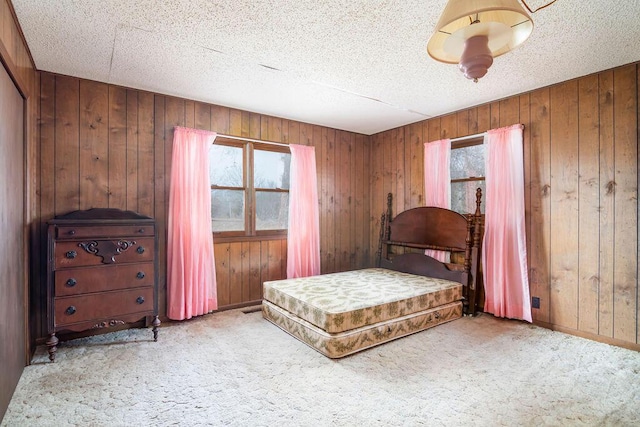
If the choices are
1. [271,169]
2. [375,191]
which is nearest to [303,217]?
[271,169]

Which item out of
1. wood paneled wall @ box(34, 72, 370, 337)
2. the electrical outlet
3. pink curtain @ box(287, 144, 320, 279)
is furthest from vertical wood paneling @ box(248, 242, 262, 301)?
the electrical outlet

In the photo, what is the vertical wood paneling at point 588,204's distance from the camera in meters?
2.92

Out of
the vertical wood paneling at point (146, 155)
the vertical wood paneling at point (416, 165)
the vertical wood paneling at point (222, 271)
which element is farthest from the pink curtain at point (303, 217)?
the vertical wood paneling at point (146, 155)

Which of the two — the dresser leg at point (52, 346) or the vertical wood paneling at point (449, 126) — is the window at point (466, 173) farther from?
the dresser leg at point (52, 346)

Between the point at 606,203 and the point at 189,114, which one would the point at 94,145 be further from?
the point at 606,203

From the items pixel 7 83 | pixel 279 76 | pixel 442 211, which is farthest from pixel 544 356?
pixel 7 83

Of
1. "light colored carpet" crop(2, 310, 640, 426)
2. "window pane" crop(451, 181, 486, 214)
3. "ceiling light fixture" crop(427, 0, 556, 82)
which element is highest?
"ceiling light fixture" crop(427, 0, 556, 82)

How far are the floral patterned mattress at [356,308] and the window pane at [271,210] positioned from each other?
0.99 m

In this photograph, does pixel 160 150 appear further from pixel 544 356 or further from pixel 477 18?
pixel 544 356

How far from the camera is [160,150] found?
343 cm

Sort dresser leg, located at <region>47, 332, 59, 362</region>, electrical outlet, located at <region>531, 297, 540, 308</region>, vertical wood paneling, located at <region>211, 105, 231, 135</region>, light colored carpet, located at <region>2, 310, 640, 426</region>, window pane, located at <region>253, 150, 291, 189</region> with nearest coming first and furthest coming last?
light colored carpet, located at <region>2, 310, 640, 426</region>, dresser leg, located at <region>47, 332, 59, 362</region>, electrical outlet, located at <region>531, 297, 540, 308</region>, vertical wood paneling, located at <region>211, 105, 231, 135</region>, window pane, located at <region>253, 150, 291, 189</region>

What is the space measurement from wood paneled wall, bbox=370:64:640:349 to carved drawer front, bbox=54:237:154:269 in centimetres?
386

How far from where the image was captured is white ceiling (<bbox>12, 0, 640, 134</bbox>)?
2.01 meters

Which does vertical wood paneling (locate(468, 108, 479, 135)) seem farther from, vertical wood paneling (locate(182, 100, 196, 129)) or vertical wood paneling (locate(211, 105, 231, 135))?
vertical wood paneling (locate(182, 100, 196, 129))
